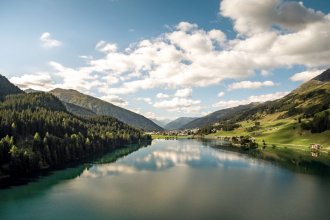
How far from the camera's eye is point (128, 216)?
66.8 meters

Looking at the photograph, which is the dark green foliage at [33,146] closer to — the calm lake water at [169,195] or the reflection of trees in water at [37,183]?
the reflection of trees in water at [37,183]

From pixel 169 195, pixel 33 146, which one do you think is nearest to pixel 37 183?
pixel 33 146

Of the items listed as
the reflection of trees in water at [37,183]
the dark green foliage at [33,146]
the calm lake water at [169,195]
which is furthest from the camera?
the dark green foliage at [33,146]

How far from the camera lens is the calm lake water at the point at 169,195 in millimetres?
69725

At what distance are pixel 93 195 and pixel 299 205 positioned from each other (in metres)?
54.1

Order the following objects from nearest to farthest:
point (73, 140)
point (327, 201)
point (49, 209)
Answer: point (49, 209) < point (327, 201) < point (73, 140)

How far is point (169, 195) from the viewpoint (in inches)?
3425

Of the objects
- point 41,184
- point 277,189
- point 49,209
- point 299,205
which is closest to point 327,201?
point 299,205

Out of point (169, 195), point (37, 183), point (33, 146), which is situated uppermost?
point (33, 146)

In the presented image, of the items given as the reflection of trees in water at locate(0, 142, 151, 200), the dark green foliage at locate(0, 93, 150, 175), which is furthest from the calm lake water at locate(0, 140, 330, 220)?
the dark green foliage at locate(0, 93, 150, 175)

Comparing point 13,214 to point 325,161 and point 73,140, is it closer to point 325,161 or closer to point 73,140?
point 73,140

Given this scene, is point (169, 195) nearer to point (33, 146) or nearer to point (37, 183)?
point (37, 183)

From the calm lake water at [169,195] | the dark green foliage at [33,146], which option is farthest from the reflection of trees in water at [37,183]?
the dark green foliage at [33,146]

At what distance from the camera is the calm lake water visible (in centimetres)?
6972
